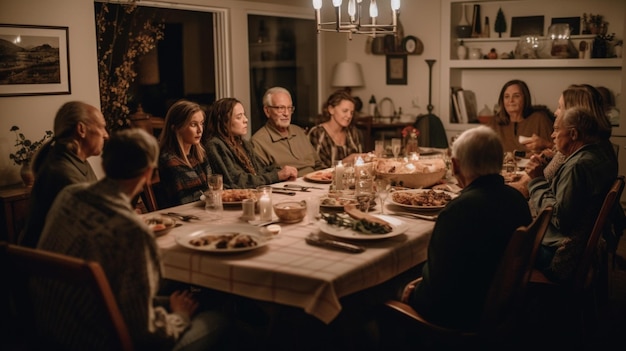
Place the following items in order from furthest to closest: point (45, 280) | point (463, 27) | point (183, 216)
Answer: point (463, 27), point (183, 216), point (45, 280)

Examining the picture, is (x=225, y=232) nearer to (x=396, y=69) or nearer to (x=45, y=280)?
(x=45, y=280)

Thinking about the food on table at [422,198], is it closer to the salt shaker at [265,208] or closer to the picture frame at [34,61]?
the salt shaker at [265,208]

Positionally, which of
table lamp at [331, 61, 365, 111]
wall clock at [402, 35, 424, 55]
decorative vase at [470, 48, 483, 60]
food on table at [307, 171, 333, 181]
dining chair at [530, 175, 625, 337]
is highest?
wall clock at [402, 35, 424, 55]

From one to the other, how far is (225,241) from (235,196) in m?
0.67

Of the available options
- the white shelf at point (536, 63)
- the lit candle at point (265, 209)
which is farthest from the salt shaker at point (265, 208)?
the white shelf at point (536, 63)

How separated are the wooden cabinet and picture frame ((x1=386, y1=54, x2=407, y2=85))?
12.3 ft

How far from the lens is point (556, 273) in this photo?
257cm

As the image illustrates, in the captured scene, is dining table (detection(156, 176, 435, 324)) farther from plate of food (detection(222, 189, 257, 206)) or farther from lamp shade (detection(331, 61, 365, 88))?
lamp shade (detection(331, 61, 365, 88))

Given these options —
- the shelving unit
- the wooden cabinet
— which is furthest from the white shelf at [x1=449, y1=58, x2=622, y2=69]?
the wooden cabinet

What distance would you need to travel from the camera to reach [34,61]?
399 centimetres

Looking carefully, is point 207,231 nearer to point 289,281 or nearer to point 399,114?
point 289,281

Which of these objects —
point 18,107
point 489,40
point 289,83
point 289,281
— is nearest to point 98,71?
point 18,107

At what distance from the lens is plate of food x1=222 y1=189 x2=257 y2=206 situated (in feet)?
9.02

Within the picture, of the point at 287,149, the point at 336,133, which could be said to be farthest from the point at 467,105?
the point at 287,149
